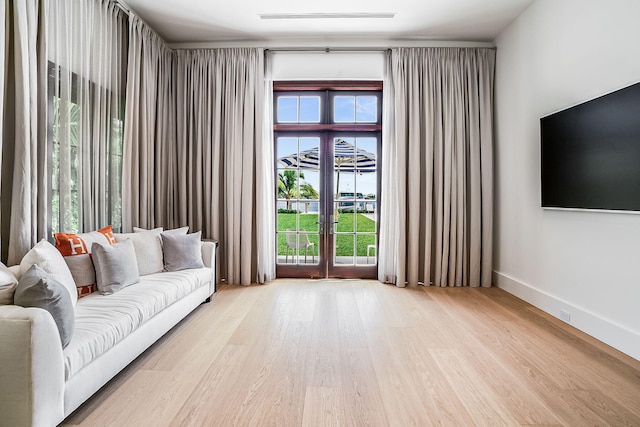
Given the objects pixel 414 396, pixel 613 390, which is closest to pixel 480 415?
pixel 414 396

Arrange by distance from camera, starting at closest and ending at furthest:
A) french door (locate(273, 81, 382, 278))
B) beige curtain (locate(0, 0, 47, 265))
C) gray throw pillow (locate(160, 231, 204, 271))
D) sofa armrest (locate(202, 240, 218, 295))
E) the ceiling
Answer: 1. beige curtain (locate(0, 0, 47, 265))
2. gray throw pillow (locate(160, 231, 204, 271))
3. the ceiling
4. sofa armrest (locate(202, 240, 218, 295))
5. french door (locate(273, 81, 382, 278))

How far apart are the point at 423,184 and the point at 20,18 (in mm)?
4082

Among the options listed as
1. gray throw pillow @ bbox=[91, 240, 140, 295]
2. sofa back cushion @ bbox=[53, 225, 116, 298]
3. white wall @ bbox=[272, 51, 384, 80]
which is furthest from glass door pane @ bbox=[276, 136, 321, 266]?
sofa back cushion @ bbox=[53, 225, 116, 298]

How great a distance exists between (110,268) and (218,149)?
2.22m

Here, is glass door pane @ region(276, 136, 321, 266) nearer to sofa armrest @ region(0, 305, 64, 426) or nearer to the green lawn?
the green lawn

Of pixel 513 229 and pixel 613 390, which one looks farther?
pixel 513 229

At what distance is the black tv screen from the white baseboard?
34.5 inches

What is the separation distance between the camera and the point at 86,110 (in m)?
Answer: 3.06

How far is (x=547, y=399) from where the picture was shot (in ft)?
6.26

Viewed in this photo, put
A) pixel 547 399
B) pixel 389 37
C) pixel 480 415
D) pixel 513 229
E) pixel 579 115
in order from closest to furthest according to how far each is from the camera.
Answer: pixel 480 415 → pixel 547 399 → pixel 579 115 → pixel 513 229 → pixel 389 37

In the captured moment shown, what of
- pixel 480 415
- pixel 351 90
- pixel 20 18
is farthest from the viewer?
pixel 351 90

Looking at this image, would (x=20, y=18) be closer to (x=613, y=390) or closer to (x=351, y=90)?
(x=351, y=90)

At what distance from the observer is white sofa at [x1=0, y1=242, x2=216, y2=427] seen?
1.45 m

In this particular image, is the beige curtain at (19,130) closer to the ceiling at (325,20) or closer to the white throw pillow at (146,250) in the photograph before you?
the white throw pillow at (146,250)
